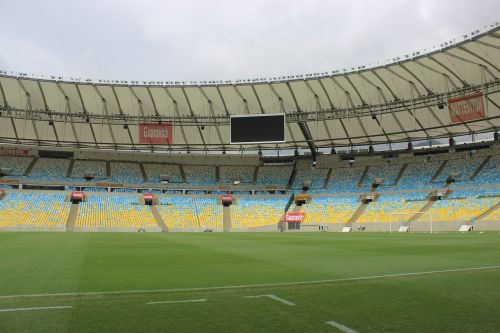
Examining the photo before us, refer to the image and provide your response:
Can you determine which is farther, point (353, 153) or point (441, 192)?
point (353, 153)

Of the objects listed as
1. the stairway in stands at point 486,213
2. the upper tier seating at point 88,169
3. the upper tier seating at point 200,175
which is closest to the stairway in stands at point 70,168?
the upper tier seating at point 88,169

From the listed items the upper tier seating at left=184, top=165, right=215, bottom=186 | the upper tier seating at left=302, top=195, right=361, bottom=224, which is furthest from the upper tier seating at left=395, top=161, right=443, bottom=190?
the upper tier seating at left=184, top=165, right=215, bottom=186


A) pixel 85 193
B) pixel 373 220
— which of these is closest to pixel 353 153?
pixel 373 220

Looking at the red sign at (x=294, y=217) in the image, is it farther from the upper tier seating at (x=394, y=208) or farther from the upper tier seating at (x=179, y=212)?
the upper tier seating at (x=179, y=212)

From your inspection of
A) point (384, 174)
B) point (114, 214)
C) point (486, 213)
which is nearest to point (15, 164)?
point (114, 214)

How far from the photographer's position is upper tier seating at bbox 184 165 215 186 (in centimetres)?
6538

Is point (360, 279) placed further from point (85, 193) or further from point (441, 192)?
point (85, 193)

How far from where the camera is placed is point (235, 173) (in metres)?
67.2

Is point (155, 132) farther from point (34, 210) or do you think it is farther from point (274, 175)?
point (274, 175)

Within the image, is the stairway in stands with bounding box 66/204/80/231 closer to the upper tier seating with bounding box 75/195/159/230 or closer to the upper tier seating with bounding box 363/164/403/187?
the upper tier seating with bounding box 75/195/159/230

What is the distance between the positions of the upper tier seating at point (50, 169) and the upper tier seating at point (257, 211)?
24953mm

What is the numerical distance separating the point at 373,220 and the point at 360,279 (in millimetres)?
44789

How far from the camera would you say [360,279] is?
863 centimetres

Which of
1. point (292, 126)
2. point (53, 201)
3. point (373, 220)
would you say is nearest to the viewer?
point (373, 220)
